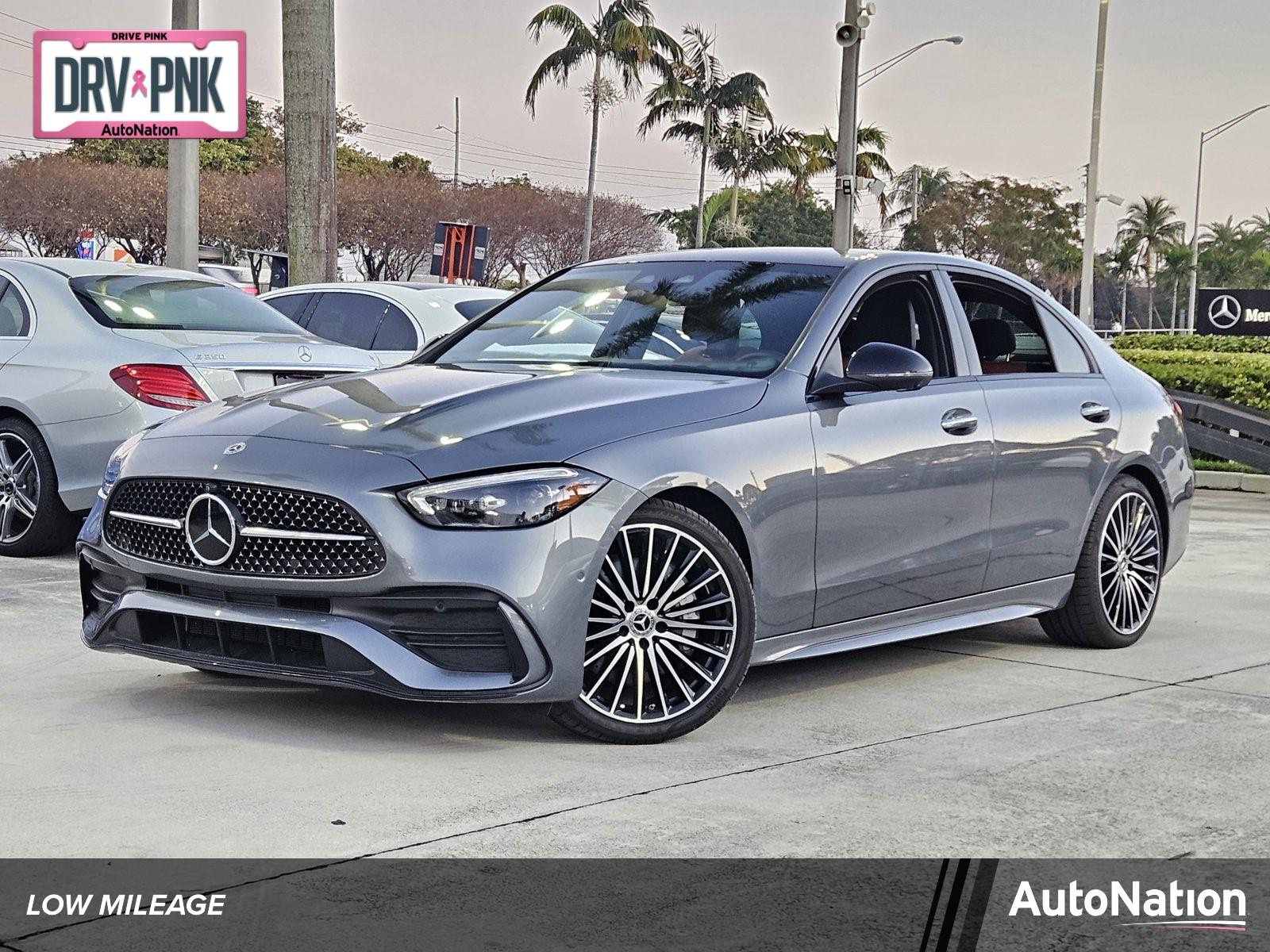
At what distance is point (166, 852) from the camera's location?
423cm

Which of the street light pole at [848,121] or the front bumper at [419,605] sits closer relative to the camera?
the front bumper at [419,605]

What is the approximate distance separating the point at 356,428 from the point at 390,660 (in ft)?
2.51

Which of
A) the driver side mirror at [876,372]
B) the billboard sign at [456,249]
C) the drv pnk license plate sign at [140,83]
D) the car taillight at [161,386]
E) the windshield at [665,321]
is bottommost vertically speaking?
the car taillight at [161,386]

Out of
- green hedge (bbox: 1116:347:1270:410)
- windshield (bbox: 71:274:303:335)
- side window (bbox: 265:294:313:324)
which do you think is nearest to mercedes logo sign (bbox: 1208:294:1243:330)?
green hedge (bbox: 1116:347:1270:410)

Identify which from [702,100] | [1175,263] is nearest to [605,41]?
[702,100]

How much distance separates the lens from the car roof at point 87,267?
9945mm

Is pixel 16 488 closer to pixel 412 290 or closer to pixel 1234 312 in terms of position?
pixel 412 290

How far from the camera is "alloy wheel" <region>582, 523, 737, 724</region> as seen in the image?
5.41 metres

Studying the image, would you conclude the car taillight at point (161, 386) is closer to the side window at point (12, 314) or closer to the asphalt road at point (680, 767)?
the side window at point (12, 314)

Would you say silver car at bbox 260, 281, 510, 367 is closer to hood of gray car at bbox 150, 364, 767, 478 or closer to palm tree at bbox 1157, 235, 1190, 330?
hood of gray car at bbox 150, 364, 767, 478

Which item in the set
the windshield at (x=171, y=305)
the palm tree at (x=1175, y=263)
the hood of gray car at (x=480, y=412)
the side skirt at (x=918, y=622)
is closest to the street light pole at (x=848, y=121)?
the windshield at (x=171, y=305)

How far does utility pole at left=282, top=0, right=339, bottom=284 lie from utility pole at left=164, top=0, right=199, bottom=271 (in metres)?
0.90

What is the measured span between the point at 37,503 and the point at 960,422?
5092 mm

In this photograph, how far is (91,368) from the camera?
9.24 meters
